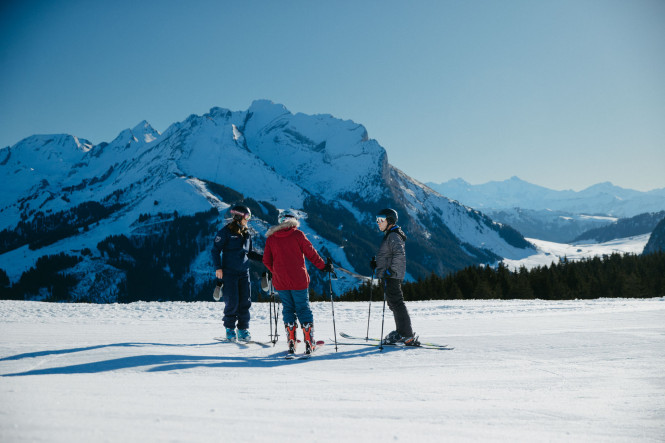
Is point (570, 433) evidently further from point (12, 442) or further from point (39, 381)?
point (39, 381)

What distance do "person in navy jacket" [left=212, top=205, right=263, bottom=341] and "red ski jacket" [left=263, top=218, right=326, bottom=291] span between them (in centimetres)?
111

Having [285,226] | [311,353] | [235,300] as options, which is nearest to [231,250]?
[235,300]

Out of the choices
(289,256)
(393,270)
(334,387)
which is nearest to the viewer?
(334,387)

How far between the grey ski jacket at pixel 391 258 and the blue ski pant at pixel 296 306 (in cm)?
150

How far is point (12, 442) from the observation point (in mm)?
2309

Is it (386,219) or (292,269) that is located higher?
(386,219)

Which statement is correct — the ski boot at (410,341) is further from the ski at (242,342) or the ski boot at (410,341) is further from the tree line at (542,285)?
the tree line at (542,285)

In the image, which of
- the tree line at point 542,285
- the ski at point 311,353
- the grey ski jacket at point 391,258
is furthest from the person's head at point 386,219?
the tree line at point 542,285

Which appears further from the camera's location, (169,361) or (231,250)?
(231,250)

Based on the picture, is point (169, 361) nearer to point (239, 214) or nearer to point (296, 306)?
point (296, 306)

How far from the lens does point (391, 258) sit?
713 centimetres

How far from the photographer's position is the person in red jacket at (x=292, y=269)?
6547mm

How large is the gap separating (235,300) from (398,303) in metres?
3.27

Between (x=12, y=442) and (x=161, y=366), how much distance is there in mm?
2959
